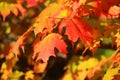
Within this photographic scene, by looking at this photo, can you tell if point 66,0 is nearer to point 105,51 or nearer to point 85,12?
point 85,12

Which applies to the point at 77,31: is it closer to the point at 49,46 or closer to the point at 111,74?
the point at 49,46

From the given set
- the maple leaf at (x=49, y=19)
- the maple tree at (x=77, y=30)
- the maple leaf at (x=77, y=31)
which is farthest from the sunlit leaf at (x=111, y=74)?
the maple leaf at (x=49, y=19)

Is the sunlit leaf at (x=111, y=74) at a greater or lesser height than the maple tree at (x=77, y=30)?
lesser

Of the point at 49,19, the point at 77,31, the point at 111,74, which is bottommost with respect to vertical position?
the point at 111,74

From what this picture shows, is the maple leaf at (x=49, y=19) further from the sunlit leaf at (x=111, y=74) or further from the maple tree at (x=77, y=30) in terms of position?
the sunlit leaf at (x=111, y=74)

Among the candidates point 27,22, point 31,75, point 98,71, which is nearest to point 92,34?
point 98,71

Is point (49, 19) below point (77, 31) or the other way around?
the other way around

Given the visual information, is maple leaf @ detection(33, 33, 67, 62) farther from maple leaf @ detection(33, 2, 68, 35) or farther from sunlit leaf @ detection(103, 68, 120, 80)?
sunlit leaf @ detection(103, 68, 120, 80)

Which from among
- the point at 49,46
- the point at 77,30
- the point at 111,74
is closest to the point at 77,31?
the point at 77,30

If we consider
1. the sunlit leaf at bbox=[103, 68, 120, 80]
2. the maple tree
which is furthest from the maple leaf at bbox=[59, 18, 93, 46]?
the sunlit leaf at bbox=[103, 68, 120, 80]
